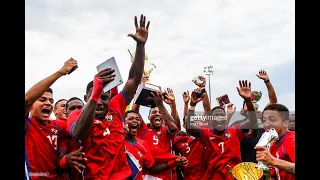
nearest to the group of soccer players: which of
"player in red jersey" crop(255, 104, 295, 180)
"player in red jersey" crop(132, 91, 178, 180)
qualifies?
"player in red jersey" crop(255, 104, 295, 180)

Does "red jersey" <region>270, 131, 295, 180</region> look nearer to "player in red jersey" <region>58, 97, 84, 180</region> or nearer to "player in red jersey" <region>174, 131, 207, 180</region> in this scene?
"player in red jersey" <region>58, 97, 84, 180</region>

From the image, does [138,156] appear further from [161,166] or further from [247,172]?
[247,172]

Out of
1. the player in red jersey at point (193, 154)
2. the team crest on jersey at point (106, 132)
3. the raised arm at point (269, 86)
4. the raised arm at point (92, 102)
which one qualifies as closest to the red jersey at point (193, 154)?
the player in red jersey at point (193, 154)

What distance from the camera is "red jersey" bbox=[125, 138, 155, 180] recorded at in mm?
5311

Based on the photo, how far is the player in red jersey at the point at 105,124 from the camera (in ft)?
12.8

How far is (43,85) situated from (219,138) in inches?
164

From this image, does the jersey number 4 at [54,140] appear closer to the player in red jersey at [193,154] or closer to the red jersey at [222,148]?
the red jersey at [222,148]

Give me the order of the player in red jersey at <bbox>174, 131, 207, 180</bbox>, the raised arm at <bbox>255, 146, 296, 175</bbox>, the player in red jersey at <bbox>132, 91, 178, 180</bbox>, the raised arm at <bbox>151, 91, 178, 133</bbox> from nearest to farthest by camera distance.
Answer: the raised arm at <bbox>255, 146, 296, 175</bbox>
the raised arm at <bbox>151, 91, 178, 133</bbox>
the player in red jersey at <bbox>132, 91, 178, 180</bbox>
the player in red jersey at <bbox>174, 131, 207, 180</bbox>

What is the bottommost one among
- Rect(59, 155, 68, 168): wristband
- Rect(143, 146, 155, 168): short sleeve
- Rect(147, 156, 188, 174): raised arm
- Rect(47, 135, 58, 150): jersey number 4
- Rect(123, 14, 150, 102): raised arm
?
Rect(147, 156, 188, 174): raised arm

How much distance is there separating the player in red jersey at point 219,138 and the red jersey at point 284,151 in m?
1.87

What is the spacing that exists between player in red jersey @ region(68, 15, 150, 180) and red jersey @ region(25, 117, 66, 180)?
0.90 feet

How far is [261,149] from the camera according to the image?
12.7ft

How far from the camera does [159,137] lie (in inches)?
292
